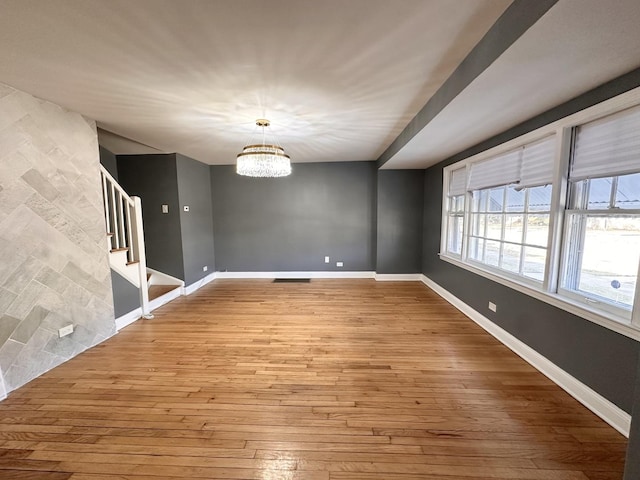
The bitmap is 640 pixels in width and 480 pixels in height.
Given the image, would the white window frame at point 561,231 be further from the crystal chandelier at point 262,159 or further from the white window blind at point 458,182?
the crystal chandelier at point 262,159

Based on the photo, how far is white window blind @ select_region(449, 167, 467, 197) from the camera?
A: 146 inches

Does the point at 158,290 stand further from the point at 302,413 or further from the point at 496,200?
the point at 496,200

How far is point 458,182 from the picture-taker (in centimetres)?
390

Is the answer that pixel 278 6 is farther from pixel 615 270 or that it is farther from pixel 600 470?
pixel 600 470

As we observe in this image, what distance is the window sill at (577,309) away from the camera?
5.27 feet

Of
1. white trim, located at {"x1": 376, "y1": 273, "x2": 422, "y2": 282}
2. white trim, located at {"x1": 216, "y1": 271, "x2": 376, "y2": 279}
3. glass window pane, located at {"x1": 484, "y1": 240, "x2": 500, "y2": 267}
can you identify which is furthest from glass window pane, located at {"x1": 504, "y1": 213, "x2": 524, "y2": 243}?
white trim, located at {"x1": 216, "y1": 271, "x2": 376, "y2": 279}

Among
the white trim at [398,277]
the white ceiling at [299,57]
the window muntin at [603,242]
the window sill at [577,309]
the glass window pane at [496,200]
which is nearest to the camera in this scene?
the white ceiling at [299,57]

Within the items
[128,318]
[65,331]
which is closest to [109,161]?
[128,318]

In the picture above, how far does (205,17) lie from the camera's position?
4.40ft

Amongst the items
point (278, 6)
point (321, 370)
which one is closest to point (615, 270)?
point (321, 370)

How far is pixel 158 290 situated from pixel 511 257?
509 centimetres

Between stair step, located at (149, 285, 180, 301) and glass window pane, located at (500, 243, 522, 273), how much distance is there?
4.82 metres

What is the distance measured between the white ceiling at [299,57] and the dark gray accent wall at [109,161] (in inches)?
72.5

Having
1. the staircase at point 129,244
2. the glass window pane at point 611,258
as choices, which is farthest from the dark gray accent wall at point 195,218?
the glass window pane at point 611,258
